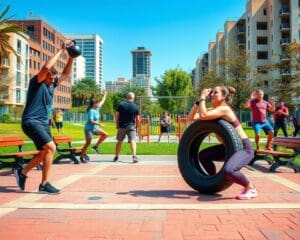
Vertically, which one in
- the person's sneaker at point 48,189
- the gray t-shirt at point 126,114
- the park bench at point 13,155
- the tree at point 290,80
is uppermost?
the tree at point 290,80

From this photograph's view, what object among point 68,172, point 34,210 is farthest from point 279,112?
point 34,210

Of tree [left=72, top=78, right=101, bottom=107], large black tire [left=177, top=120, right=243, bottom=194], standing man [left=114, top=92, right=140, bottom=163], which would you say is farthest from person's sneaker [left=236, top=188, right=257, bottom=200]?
tree [left=72, top=78, right=101, bottom=107]

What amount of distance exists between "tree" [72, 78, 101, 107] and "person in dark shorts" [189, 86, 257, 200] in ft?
423

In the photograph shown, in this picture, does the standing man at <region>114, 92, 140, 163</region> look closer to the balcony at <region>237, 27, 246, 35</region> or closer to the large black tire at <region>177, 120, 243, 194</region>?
the large black tire at <region>177, 120, 243, 194</region>

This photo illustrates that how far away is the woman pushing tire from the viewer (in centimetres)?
614

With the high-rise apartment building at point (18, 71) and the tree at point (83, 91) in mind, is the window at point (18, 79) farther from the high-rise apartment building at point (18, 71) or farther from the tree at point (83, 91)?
the tree at point (83, 91)

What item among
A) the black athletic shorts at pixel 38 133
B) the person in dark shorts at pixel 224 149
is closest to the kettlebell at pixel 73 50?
the black athletic shorts at pixel 38 133

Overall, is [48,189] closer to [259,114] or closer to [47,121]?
[47,121]

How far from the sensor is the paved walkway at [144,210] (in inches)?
172

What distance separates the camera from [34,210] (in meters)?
5.43

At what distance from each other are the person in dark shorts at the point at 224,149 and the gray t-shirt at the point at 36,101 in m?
2.28

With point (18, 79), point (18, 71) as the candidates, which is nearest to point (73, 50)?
point (18, 71)

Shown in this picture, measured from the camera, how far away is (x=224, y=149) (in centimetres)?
680

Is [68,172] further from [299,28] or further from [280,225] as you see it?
[299,28]
